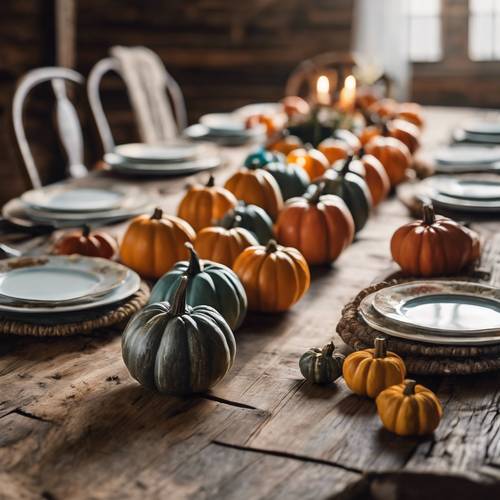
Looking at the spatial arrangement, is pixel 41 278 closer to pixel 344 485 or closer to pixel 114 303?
pixel 114 303

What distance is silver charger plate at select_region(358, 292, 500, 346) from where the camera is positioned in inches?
46.1

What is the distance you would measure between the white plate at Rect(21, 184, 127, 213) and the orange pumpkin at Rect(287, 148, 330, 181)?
0.45 meters

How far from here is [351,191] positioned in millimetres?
1843

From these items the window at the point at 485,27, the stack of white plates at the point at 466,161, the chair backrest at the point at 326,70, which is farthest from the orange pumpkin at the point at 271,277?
the window at the point at 485,27

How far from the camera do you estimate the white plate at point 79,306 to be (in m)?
1.29

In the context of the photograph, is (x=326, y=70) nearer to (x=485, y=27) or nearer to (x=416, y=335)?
(x=485, y=27)

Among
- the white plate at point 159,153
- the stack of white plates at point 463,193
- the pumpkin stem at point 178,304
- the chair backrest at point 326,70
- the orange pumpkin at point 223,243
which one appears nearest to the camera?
the pumpkin stem at point 178,304

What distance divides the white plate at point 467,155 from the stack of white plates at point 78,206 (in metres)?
0.99

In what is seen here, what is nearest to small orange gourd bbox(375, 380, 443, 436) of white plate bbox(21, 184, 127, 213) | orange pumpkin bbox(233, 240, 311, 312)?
orange pumpkin bbox(233, 240, 311, 312)

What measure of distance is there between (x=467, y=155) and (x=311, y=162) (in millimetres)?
712

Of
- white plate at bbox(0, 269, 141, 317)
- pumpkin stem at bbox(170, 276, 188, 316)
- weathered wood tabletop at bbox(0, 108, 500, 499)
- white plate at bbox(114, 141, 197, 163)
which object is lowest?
weathered wood tabletop at bbox(0, 108, 500, 499)

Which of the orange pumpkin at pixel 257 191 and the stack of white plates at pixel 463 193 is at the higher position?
the orange pumpkin at pixel 257 191

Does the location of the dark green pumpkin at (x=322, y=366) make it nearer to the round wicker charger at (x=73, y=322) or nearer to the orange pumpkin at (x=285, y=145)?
the round wicker charger at (x=73, y=322)

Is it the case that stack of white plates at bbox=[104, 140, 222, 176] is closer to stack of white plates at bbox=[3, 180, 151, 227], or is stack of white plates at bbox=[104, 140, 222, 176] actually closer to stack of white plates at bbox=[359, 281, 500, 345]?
stack of white plates at bbox=[3, 180, 151, 227]
